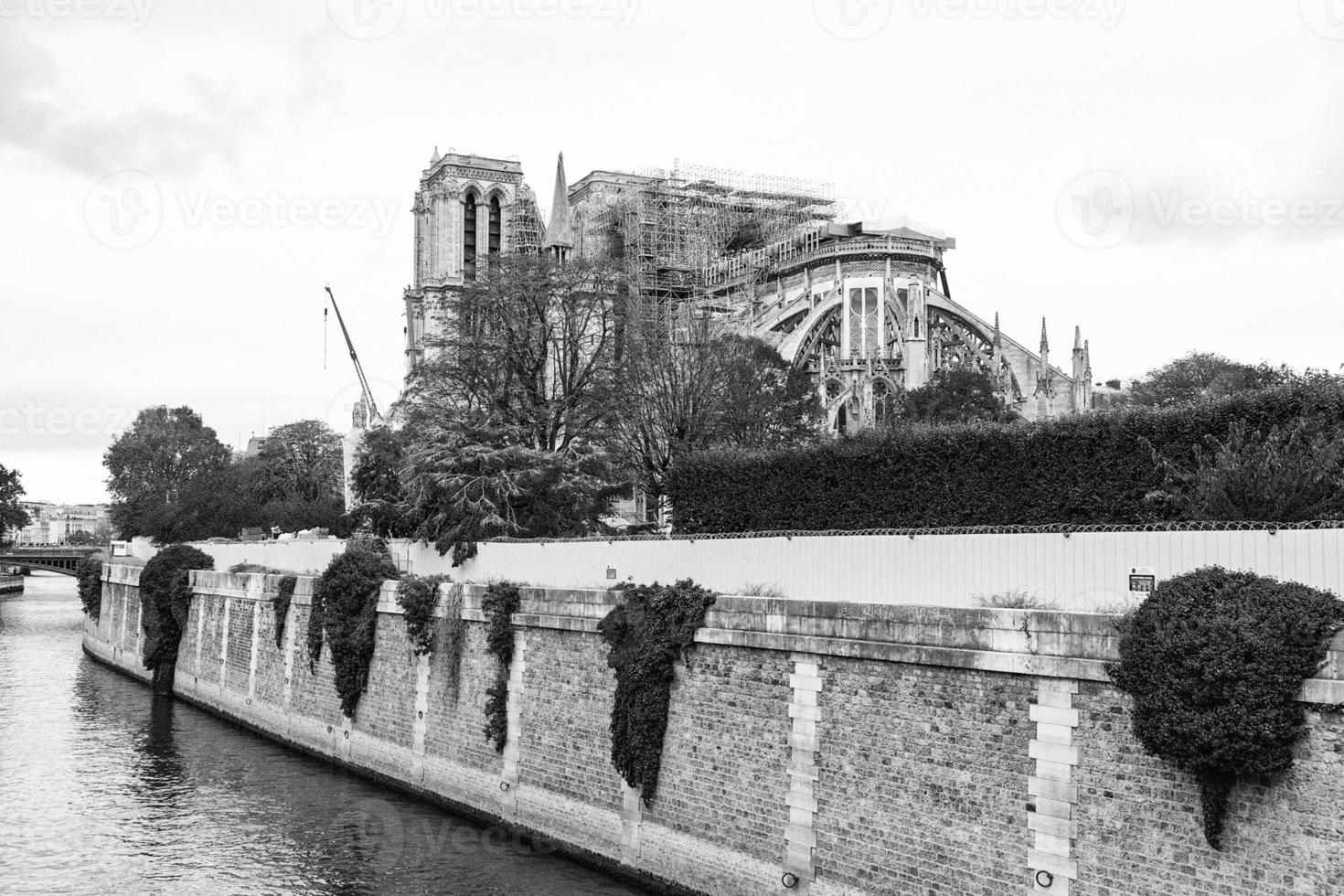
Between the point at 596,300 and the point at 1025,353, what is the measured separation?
39077 millimetres

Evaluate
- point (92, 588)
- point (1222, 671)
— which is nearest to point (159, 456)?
point (92, 588)

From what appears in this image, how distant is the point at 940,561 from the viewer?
15.6 m

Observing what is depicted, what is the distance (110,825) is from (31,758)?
21.6 ft

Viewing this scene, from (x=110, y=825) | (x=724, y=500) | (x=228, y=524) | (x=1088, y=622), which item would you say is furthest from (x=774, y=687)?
(x=228, y=524)

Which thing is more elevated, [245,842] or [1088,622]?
[1088,622]

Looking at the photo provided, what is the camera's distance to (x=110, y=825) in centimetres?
1997

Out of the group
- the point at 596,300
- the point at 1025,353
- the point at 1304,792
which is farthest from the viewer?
the point at 1025,353

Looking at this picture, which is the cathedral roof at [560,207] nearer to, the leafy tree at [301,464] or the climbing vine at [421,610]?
the leafy tree at [301,464]

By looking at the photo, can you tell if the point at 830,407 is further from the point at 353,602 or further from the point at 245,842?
the point at 245,842

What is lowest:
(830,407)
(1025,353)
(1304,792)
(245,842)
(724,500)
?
(245,842)

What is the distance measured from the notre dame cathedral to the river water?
27911mm

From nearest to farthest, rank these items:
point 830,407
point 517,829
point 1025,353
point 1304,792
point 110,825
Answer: point 1304,792 < point 517,829 < point 110,825 < point 830,407 < point 1025,353

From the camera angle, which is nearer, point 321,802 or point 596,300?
point 321,802

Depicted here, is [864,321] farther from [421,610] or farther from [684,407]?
[421,610]
